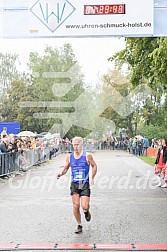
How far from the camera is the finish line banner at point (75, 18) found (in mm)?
10562

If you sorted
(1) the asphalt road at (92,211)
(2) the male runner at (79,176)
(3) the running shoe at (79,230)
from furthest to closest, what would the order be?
(2) the male runner at (79,176), (3) the running shoe at (79,230), (1) the asphalt road at (92,211)

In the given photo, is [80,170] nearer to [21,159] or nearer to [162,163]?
[162,163]

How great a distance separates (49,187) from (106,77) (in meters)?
53.5

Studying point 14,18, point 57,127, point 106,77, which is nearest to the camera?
point 14,18

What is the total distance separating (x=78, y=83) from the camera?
6469 centimetres

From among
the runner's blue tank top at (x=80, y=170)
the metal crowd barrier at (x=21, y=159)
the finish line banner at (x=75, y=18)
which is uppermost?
the finish line banner at (x=75, y=18)

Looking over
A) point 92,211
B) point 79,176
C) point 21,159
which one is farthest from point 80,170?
point 21,159

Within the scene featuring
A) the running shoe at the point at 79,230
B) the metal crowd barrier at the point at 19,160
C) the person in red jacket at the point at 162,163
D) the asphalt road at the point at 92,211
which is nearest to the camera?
the asphalt road at the point at 92,211

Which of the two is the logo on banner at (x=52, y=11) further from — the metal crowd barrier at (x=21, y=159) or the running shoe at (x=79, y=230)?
the metal crowd barrier at (x=21, y=159)

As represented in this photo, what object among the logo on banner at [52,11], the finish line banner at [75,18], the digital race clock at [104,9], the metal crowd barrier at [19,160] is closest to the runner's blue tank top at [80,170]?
the finish line banner at [75,18]

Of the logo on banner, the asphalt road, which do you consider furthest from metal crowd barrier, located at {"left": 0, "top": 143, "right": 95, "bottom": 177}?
the logo on banner

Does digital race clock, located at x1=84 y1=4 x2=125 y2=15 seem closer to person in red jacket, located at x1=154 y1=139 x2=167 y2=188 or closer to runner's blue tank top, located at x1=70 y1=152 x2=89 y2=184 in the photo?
runner's blue tank top, located at x1=70 y1=152 x2=89 y2=184

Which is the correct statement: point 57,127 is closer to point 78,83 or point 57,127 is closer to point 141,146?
point 78,83

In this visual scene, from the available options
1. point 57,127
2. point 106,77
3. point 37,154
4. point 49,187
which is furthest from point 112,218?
point 106,77
